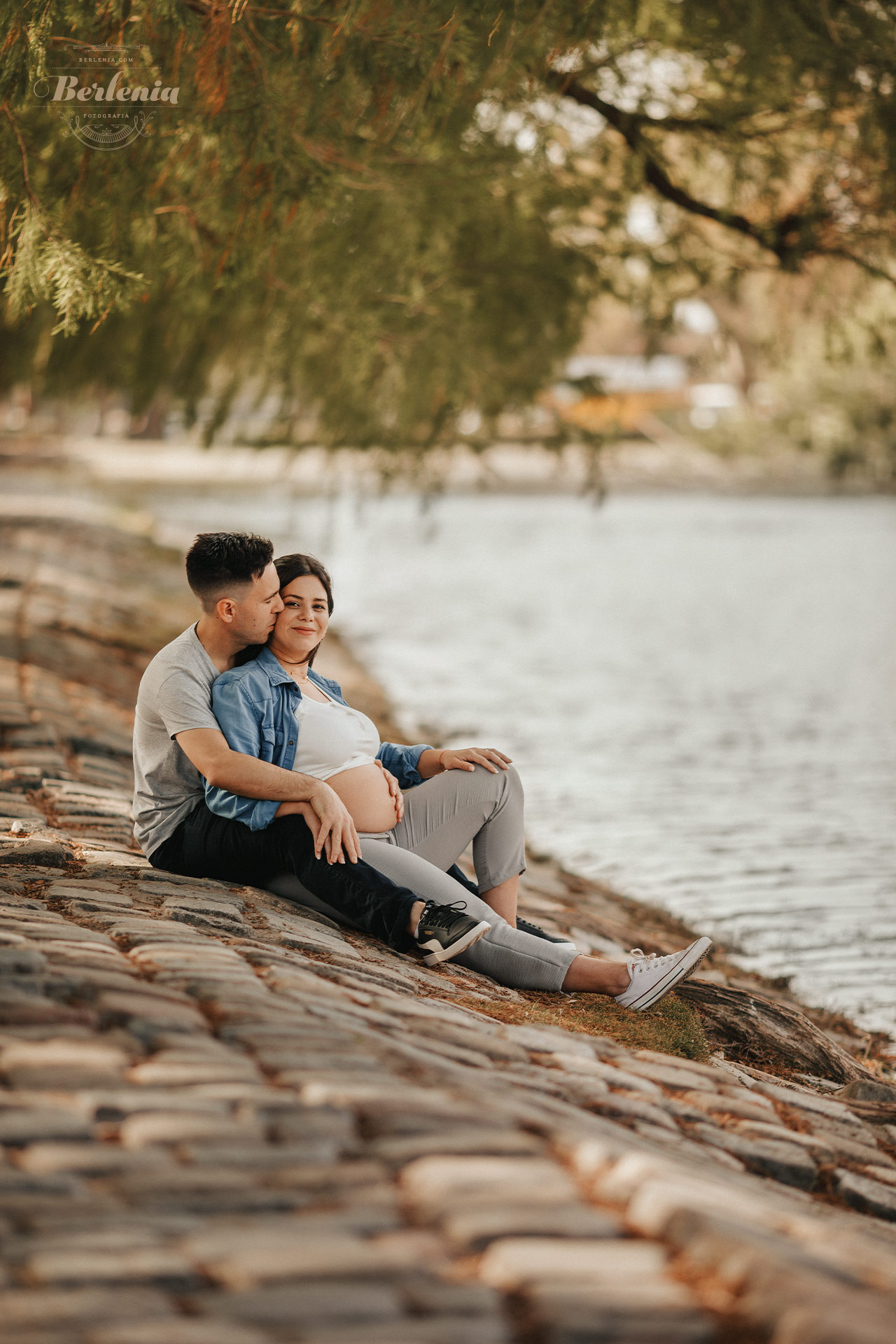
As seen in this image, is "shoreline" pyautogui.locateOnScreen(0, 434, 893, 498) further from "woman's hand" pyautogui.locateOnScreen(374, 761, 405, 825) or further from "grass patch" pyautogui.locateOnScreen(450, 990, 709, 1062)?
"grass patch" pyautogui.locateOnScreen(450, 990, 709, 1062)

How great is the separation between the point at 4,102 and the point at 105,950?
2.96m

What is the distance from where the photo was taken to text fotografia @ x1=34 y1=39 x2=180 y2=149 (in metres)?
4.91

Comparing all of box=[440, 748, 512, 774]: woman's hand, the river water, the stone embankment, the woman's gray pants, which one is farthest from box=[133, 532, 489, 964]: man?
the river water

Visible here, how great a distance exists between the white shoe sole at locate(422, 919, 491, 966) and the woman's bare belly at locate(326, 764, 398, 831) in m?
0.54

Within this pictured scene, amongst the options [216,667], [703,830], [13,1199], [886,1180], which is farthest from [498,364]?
[13,1199]

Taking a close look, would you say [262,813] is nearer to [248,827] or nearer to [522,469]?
[248,827]

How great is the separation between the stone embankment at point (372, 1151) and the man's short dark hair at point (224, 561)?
100 cm

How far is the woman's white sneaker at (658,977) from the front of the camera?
14.7 feet

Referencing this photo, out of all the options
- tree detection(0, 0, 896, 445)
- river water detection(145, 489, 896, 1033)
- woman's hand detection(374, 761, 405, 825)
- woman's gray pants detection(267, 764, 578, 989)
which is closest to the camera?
woman's gray pants detection(267, 764, 578, 989)

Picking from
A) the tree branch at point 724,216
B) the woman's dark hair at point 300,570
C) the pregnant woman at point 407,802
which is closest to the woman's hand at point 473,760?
the pregnant woman at point 407,802

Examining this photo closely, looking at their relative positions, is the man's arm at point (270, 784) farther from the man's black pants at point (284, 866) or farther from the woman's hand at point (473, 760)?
the woman's hand at point (473, 760)

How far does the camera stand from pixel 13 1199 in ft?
7.64

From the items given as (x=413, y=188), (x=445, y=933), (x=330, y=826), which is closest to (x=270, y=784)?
(x=330, y=826)

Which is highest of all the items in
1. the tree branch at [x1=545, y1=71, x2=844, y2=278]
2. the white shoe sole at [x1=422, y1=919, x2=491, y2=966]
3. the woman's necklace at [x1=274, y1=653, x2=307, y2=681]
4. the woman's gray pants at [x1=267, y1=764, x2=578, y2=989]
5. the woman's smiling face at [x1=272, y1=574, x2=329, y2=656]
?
the tree branch at [x1=545, y1=71, x2=844, y2=278]
